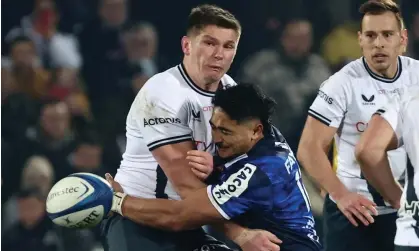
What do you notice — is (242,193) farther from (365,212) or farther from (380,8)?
(380,8)

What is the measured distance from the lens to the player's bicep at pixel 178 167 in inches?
155

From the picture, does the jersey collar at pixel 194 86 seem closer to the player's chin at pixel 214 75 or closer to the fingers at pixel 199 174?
the player's chin at pixel 214 75

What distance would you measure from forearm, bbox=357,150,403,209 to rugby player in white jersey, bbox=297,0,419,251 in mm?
554

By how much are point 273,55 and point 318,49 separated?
0.56 m

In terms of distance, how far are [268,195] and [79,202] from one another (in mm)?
788

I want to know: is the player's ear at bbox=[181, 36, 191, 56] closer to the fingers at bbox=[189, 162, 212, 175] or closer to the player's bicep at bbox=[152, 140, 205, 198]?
the player's bicep at bbox=[152, 140, 205, 198]

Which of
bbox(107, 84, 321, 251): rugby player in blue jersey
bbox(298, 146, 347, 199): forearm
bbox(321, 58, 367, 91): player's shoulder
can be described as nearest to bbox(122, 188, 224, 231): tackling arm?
bbox(107, 84, 321, 251): rugby player in blue jersey

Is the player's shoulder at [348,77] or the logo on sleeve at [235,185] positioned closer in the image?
the logo on sleeve at [235,185]

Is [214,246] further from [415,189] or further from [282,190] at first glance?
[415,189]

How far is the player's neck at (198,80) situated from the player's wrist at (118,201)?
1.94 feet

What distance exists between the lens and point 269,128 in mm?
3943

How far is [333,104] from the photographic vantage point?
16.2 ft

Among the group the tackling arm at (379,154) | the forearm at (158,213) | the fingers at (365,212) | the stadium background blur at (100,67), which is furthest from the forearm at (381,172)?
the stadium background blur at (100,67)

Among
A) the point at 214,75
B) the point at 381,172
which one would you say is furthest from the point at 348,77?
the point at 214,75
